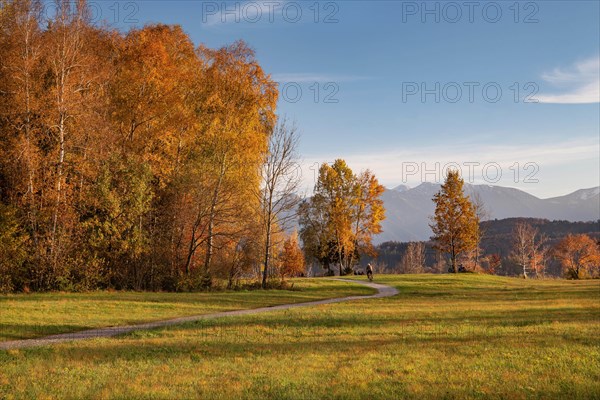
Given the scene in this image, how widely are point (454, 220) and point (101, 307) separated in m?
47.9

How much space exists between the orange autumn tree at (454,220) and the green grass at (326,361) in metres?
40.9

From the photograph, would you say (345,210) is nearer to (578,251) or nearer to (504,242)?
(578,251)

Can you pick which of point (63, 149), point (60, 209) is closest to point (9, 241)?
point (60, 209)

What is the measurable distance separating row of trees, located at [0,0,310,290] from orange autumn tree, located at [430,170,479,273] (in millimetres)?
30047

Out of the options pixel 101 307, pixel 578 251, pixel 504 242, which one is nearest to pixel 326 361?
pixel 101 307

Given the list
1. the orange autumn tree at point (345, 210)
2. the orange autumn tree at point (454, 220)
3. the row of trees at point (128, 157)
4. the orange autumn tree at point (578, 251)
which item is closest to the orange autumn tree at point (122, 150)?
the row of trees at point (128, 157)

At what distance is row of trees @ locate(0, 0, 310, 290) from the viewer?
28.2 metres

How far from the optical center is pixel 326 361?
11.9 meters

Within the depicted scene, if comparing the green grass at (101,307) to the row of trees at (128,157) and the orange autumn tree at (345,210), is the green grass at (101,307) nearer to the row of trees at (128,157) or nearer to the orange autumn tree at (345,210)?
the row of trees at (128,157)

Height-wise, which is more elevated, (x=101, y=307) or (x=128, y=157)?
(x=128, y=157)

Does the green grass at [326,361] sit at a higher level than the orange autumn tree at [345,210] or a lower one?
lower

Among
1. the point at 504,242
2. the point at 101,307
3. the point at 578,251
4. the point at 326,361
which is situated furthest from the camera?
the point at 504,242

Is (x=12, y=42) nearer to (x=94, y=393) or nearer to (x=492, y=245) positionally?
(x=94, y=393)

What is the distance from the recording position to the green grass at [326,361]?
922 cm
